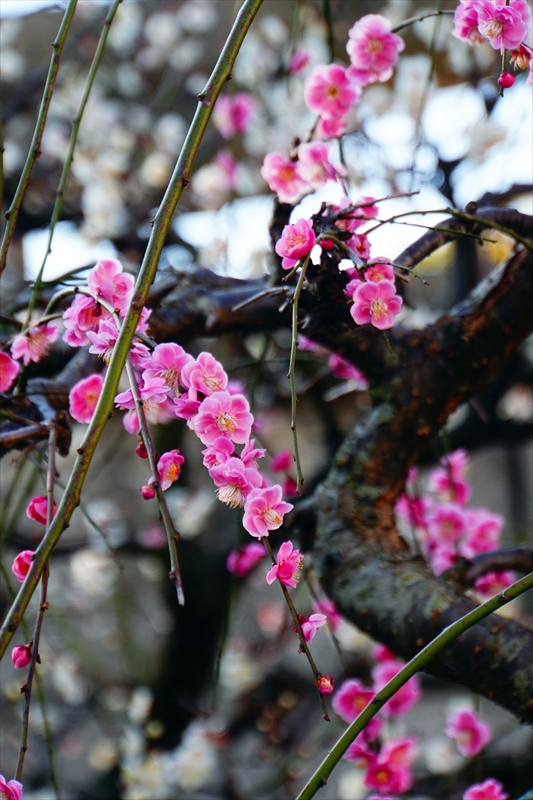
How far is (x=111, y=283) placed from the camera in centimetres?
59

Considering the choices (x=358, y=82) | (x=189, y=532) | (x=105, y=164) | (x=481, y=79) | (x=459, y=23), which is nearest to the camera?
(x=459, y=23)

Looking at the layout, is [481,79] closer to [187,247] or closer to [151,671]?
[187,247]

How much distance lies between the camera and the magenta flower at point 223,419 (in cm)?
52

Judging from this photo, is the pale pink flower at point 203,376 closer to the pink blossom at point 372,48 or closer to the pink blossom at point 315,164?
the pink blossom at point 315,164

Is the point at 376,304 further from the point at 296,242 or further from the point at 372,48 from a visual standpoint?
the point at 372,48

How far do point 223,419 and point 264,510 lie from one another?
0.24 ft

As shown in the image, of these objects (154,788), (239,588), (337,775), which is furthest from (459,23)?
(337,775)

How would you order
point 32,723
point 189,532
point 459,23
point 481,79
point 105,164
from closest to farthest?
1. point 459,23
2. point 481,79
3. point 189,532
4. point 105,164
5. point 32,723

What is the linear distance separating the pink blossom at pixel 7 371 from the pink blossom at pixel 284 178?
0.33m

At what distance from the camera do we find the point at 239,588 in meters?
1.95

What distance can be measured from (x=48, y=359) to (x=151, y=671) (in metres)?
1.35

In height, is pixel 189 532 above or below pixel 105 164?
below

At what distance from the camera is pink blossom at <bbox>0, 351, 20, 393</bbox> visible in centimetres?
67

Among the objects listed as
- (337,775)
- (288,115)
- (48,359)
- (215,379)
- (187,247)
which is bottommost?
(337,775)
